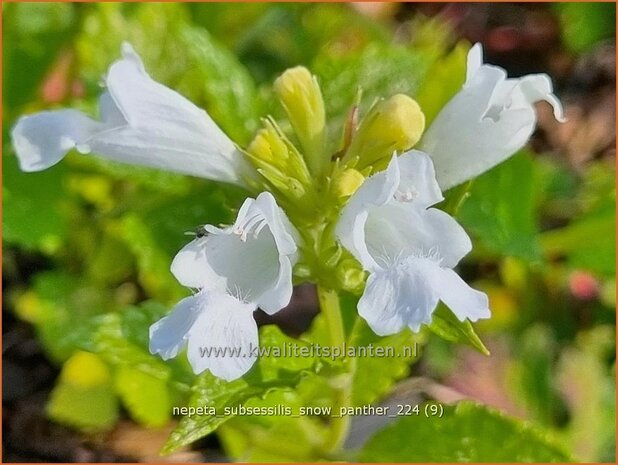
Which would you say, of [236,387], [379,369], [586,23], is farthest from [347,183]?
[586,23]

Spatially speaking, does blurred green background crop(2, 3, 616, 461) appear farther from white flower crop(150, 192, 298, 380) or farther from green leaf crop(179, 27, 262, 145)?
white flower crop(150, 192, 298, 380)

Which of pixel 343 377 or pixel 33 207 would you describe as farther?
pixel 33 207

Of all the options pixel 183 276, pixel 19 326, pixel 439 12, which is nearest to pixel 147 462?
pixel 19 326

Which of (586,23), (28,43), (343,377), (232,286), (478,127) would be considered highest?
(586,23)

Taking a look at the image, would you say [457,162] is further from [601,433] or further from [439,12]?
[439,12]

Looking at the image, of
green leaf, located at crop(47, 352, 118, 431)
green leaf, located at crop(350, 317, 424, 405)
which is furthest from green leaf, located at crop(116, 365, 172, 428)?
green leaf, located at crop(350, 317, 424, 405)

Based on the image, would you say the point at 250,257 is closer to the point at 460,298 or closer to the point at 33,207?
the point at 460,298

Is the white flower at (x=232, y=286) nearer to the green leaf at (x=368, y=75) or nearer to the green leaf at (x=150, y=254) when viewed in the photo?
the green leaf at (x=150, y=254)
